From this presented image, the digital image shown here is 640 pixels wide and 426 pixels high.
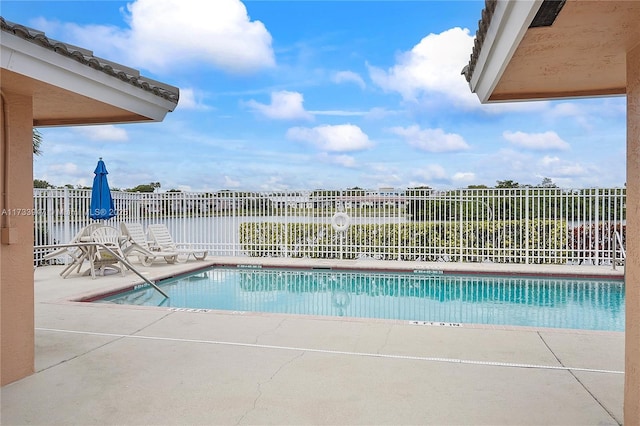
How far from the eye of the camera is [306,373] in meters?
4.66

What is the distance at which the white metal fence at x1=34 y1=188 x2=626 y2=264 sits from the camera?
13180 millimetres

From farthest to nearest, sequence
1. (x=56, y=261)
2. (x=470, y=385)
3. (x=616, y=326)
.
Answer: (x=56, y=261) → (x=616, y=326) → (x=470, y=385)

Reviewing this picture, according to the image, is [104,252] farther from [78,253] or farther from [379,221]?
[379,221]

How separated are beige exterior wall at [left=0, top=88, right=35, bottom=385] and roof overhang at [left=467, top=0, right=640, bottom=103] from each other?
13.5 ft

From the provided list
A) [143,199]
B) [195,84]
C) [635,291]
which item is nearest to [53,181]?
[143,199]

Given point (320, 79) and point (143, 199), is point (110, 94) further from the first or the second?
point (320, 79)

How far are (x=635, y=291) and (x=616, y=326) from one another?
5.84m

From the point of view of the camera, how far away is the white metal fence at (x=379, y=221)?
13180 mm

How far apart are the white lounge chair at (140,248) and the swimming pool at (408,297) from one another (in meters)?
1.23

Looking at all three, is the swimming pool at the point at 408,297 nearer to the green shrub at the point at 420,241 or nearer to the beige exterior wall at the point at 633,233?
the green shrub at the point at 420,241

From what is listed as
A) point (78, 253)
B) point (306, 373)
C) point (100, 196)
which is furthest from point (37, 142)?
point (306, 373)

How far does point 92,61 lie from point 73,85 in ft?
0.87

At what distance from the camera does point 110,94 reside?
4398 mm

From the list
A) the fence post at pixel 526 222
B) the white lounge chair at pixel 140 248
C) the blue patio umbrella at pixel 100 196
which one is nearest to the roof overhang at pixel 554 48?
the fence post at pixel 526 222
